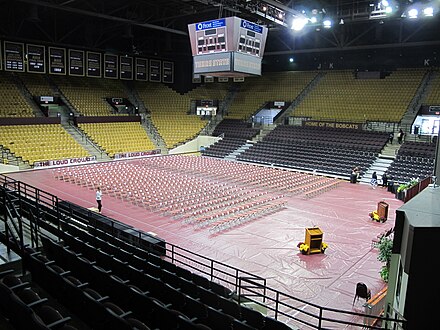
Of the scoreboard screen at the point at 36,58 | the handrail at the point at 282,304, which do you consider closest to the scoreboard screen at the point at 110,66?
the scoreboard screen at the point at 36,58

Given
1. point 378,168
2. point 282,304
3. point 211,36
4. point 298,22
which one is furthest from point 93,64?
point 282,304

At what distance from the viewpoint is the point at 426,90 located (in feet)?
99.9

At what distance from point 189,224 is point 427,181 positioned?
9062mm

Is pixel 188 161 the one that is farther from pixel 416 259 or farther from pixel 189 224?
pixel 416 259

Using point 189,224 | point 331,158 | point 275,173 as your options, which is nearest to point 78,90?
point 275,173

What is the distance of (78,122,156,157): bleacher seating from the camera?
3098 centimetres

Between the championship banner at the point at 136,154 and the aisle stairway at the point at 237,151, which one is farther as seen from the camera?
the aisle stairway at the point at 237,151

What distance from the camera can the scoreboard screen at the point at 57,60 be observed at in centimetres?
3138

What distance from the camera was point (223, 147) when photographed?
111 ft

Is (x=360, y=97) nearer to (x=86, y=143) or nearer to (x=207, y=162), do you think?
(x=207, y=162)

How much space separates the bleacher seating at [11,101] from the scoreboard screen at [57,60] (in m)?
3.35

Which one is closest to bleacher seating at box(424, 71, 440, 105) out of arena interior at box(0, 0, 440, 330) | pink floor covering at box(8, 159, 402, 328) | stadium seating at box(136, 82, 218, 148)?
arena interior at box(0, 0, 440, 330)

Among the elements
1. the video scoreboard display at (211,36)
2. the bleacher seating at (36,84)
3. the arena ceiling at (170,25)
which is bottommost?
the bleacher seating at (36,84)

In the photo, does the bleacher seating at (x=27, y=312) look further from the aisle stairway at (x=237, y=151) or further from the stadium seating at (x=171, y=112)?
the stadium seating at (x=171, y=112)
